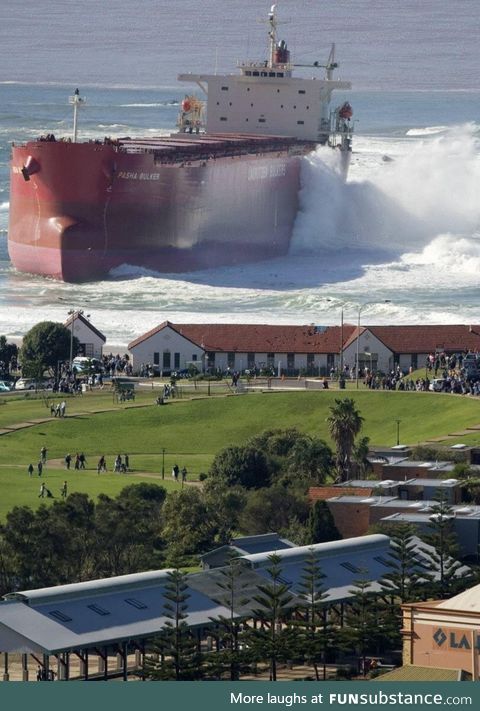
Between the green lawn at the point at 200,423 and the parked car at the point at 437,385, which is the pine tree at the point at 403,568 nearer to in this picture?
the green lawn at the point at 200,423

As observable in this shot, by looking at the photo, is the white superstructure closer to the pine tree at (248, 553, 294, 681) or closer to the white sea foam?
the white sea foam

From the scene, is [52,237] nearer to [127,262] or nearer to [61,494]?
[127,262]

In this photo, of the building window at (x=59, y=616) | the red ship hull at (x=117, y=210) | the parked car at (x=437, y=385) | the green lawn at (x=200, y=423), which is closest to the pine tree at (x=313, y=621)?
the building window at (x=59, y=616)

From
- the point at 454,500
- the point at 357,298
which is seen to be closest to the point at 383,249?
the point at 357,298

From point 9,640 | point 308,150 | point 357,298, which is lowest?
point 9,640

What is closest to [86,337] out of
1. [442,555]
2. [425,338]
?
[425,338]

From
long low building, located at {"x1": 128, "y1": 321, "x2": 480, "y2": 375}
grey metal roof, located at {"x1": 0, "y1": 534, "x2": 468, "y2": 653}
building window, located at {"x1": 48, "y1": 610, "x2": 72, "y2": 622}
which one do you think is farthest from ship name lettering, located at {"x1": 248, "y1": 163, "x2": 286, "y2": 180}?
building window, located at {"x1": 48, "y1": 610, "x2": 72, "y2": 622}
